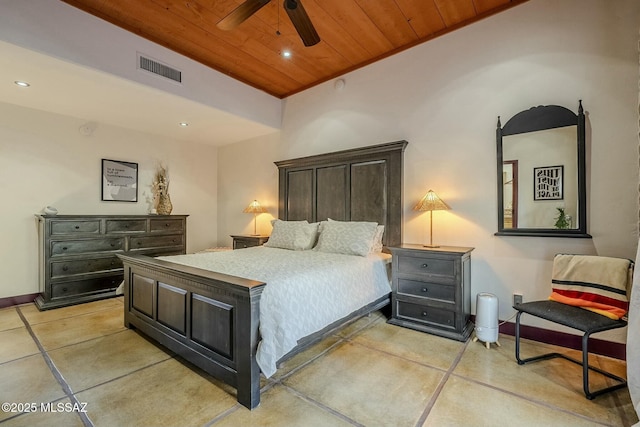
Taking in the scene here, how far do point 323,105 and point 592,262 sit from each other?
11.5 feet

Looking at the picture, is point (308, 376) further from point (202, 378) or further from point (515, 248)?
point (515, 248)

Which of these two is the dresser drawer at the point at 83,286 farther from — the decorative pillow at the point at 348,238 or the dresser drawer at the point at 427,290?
the dresser drawer at the point at 427,290

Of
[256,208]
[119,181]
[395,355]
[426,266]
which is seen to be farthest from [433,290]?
[119,181]

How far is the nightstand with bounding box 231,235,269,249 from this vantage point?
14.8ft

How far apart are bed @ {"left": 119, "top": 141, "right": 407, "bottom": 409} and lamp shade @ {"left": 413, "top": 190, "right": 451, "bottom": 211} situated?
395 millimetres

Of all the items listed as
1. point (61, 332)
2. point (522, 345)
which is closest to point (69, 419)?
point (61, 332)

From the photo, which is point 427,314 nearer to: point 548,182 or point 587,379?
point 587,379

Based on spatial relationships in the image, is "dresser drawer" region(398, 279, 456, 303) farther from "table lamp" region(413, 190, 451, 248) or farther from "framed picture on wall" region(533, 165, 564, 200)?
"framed picture on wall" region(533, 165, 564, 200)

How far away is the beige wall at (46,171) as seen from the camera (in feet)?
12.0

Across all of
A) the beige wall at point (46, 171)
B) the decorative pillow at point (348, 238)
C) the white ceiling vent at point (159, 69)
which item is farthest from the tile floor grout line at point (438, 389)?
the beige wall at point (46, 171)

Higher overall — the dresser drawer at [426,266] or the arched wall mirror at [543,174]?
the arched wall mirror at [543,174]

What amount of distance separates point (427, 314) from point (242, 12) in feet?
10.1

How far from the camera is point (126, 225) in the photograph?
4.18 metres

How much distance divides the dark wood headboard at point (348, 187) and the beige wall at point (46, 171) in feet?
7.73
